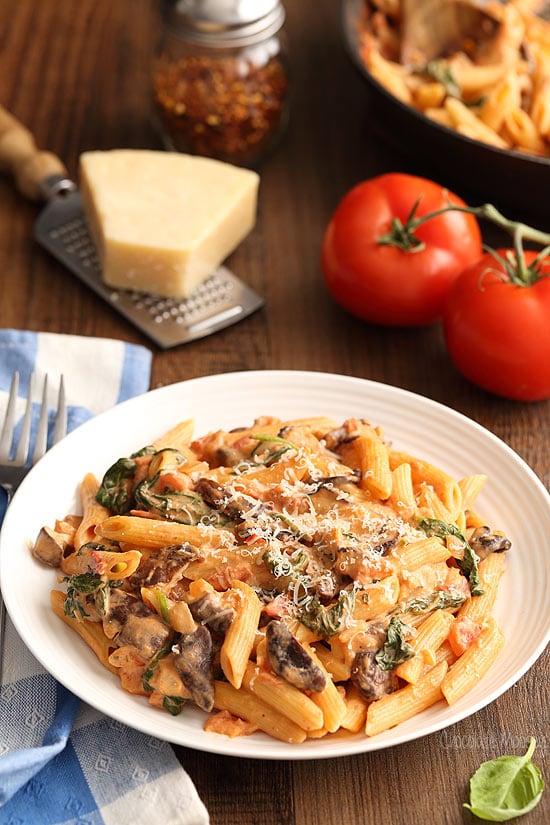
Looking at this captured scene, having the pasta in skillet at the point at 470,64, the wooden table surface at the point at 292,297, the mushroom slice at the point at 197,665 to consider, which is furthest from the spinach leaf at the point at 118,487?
the pasta in skillet at the point at 470,64

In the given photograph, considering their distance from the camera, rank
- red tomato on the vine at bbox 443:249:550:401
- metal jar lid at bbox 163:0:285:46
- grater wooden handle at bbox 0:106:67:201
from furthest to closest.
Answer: grater wooden handle at bbox 0:106:67:201 < metal jar lid at bbox 163:0:285:46 < red tomato on the vine at bbox 443:249:550:401

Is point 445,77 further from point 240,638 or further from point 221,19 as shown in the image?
point 240,638

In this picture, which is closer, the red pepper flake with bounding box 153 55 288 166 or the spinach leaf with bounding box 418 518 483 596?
the spinach leaf with bounding box 418 518 483 596

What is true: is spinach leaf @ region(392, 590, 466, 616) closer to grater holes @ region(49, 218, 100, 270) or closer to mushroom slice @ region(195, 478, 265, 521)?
mushroom slice @ region(195, 478, 265, 521)

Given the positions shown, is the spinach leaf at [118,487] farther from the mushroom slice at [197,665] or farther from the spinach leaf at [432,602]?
the spinach leaf at [432,602]

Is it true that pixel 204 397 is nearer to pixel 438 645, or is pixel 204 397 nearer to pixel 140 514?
pixel 140 514

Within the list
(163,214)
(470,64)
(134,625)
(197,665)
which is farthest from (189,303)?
(197,665)

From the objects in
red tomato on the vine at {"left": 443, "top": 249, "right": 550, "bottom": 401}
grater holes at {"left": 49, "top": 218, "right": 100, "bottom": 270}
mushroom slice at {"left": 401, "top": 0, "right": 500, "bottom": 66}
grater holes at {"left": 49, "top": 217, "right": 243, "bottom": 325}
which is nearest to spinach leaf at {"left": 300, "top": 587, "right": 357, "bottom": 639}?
red tomato on the vine at {"left": 443, "top": 249, "right": 550, "bottom": 401}
